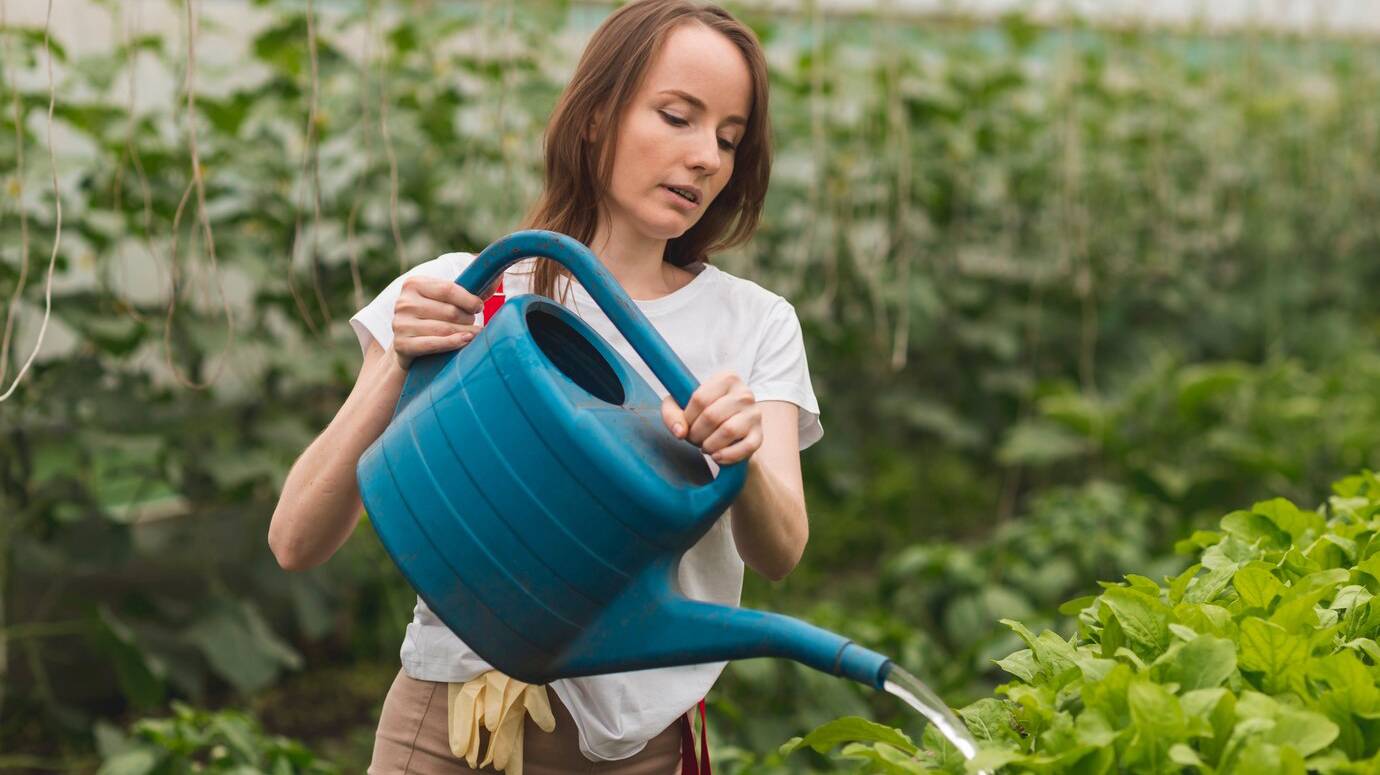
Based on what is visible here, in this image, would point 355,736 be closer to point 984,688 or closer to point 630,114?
point 984,688

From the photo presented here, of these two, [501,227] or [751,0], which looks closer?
[501,227]

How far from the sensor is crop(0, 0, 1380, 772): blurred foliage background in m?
2.89

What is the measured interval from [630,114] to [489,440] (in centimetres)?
39

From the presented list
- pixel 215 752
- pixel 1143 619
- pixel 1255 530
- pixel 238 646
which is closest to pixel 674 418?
pixel 1143 619

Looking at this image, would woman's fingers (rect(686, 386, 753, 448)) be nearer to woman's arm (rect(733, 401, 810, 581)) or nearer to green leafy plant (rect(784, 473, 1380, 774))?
woman's arm (rect(733, 401, 810, 581))

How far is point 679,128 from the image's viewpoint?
1310 millimetres

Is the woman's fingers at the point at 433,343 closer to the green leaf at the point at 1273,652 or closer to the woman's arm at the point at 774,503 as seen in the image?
the woman's arm at the point at 774,503

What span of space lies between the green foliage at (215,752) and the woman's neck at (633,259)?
3.72 ft

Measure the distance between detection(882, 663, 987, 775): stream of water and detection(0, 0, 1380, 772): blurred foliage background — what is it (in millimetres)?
1143

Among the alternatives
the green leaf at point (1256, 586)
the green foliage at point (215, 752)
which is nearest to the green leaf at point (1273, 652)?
the green leaf at point (1256, 586)

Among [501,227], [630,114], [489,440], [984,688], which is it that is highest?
[630,114]

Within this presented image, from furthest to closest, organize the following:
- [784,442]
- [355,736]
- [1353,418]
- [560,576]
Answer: [1353,418]
[355,736]
[784,442]
[560,576]

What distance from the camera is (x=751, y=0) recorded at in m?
4.20

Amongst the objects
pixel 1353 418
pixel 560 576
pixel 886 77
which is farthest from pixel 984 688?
pixel 560 576
